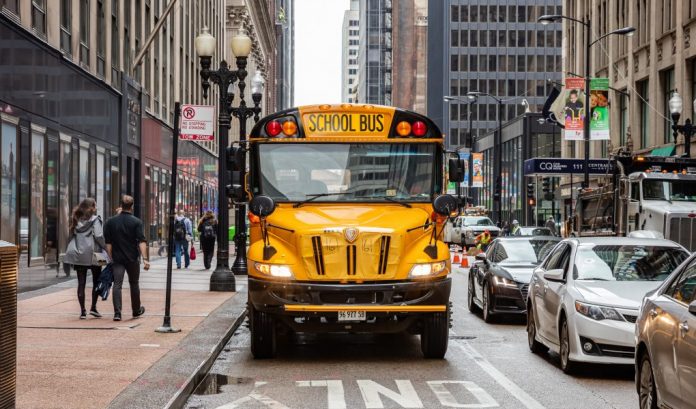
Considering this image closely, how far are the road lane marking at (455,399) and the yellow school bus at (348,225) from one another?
5.06 feet

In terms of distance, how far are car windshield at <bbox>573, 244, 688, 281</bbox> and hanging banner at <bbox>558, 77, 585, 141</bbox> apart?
2526 centimetres

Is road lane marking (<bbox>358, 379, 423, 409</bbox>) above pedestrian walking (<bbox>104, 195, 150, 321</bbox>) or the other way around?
the other way around

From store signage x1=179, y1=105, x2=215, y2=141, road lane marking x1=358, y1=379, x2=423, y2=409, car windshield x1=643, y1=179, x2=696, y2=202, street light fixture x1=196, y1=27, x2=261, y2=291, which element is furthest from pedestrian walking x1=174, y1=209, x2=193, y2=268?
road lane marking x1=358, y1=379, x2=423, y2=409

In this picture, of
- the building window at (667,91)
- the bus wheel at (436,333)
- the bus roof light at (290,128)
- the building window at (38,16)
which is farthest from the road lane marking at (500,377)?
the building window at (667,91)

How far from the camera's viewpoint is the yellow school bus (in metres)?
12.5

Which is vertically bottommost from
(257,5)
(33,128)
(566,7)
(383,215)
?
(383,215)

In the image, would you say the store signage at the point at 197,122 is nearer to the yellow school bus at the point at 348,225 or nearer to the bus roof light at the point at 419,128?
the yellow school bus at the point at 348,225

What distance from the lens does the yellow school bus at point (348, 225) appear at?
12453 millimetres

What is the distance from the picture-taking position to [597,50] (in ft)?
192

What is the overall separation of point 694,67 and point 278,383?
35.1 m

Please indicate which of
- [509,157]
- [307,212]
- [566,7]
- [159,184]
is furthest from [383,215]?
[509,157]

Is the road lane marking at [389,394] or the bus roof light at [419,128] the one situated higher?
the bus roof light at [419,128]

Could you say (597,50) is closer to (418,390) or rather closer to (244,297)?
(244,297)

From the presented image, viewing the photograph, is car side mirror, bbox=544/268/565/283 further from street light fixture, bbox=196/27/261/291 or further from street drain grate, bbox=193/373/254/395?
street light fixture, bbox=196/27/261/291
